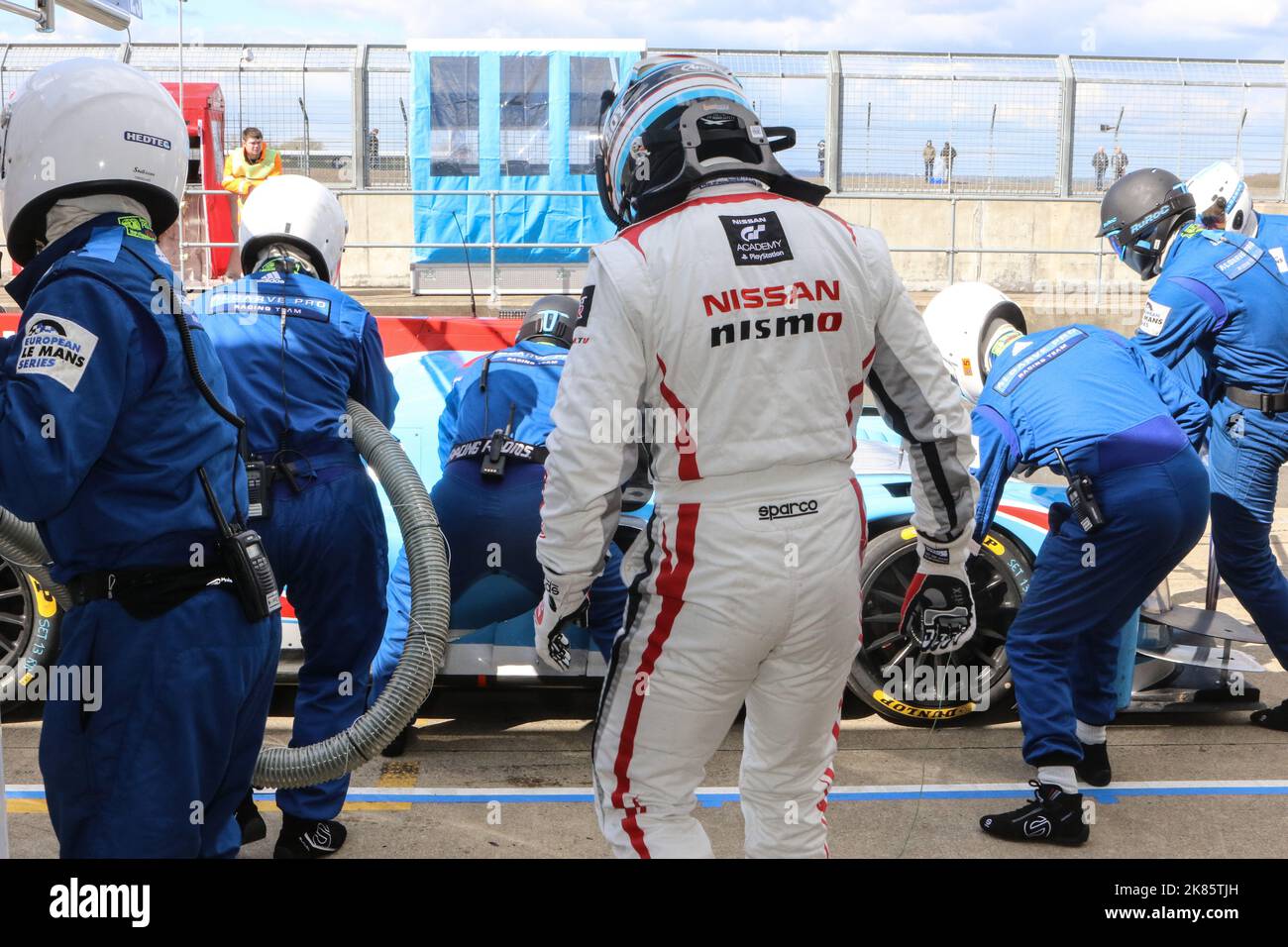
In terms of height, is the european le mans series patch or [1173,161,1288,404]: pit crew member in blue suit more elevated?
[1173,161,1288,404]: pit crew member in blue suit

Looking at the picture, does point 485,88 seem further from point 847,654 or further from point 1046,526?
point 847,654

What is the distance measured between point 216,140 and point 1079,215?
387 inches

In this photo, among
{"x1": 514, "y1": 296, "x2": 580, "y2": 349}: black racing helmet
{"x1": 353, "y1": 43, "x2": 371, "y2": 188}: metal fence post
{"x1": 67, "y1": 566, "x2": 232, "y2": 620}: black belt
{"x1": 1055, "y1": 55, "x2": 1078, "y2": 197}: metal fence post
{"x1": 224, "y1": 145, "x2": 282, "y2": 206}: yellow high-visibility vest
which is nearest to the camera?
{"x1": 67, "y1": 566, "x2": 232, "y2": 620}: black belt

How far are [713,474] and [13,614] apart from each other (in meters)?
3.39

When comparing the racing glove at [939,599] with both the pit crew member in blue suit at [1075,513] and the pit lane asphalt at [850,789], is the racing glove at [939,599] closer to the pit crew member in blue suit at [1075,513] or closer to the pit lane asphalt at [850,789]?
the pit crew member in blue suit at [1075,513]

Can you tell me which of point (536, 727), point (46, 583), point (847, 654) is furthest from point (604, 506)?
point (536, 727)

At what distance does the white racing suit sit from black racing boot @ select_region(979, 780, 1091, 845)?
5.18ft

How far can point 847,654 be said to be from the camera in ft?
9.48

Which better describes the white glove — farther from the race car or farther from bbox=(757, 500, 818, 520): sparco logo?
the race car

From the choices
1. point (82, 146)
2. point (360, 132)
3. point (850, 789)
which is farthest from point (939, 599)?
point (360, 132)

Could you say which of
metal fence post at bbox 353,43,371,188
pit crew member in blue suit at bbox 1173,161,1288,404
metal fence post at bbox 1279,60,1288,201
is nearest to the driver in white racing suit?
pit crew member in blue suit at bbox 1173,161,1288,404

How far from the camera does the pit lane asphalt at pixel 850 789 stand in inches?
162

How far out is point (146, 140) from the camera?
277cm

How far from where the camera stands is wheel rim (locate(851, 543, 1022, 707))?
193 inches
